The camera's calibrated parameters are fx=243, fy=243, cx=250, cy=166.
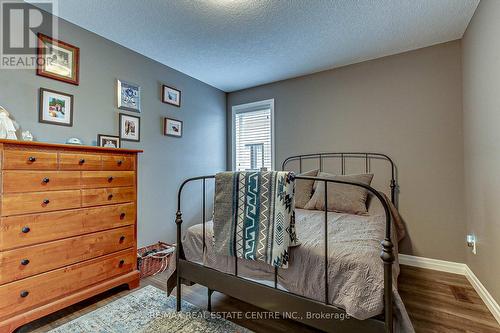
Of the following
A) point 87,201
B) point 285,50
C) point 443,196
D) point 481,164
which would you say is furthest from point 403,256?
point 87,201

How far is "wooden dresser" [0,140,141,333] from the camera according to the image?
152 centimetres

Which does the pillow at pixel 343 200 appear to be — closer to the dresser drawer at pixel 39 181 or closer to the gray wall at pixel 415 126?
the gray wall at pixel 415 126

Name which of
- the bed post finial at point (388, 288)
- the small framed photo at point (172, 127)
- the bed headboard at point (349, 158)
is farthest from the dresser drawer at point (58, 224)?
the bed headboard at point (349, 158)

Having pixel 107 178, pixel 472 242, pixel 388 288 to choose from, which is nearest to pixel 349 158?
pixel 472 242

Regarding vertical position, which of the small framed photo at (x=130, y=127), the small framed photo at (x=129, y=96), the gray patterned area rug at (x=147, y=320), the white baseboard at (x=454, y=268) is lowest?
the gray patterned area rug at (x=147, y=320)

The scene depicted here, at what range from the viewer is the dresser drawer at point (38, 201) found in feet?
4.97

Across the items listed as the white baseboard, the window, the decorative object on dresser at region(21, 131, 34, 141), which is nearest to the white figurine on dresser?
the decorative object on dresser at region(21, 131, 34, 141)

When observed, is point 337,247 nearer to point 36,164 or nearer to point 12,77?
point 36,164

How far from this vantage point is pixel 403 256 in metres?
2.70

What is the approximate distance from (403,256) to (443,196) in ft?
2.54

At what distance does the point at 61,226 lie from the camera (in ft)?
5.75

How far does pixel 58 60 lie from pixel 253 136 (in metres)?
2.52

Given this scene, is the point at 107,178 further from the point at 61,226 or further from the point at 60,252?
the point at 60,252

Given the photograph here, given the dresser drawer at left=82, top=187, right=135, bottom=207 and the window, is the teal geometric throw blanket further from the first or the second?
the window
